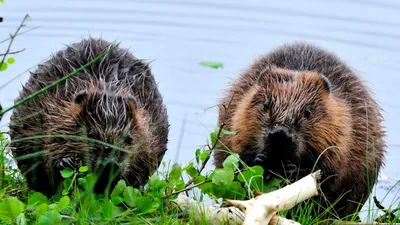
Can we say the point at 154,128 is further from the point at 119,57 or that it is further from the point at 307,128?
the point at 307,128

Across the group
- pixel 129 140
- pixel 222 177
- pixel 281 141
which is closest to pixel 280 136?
pixel 281 141

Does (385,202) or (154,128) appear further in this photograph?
(385,202)

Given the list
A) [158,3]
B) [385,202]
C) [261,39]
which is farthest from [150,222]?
[158,3]

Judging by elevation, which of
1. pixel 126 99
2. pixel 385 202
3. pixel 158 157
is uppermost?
pixel 126 99

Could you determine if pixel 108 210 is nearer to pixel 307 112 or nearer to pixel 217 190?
pixel 217 190

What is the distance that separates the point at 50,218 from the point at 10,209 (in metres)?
0.16

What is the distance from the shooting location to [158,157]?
5020 mm

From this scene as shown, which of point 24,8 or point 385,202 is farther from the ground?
point 24,8

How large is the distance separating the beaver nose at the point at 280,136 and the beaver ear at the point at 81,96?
936 mm

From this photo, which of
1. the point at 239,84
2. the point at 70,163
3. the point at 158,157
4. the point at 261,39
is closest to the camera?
the point at 70,163

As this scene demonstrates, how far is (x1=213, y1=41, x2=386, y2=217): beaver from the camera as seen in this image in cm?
466

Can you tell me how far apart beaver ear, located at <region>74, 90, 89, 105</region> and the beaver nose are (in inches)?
36.8

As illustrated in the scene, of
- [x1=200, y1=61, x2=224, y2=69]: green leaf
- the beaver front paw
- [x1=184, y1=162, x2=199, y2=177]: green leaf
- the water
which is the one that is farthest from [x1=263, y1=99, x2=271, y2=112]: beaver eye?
[x1=200, y1=61, x2=224, y2=69]: green leaf

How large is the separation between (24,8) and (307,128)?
498cm
